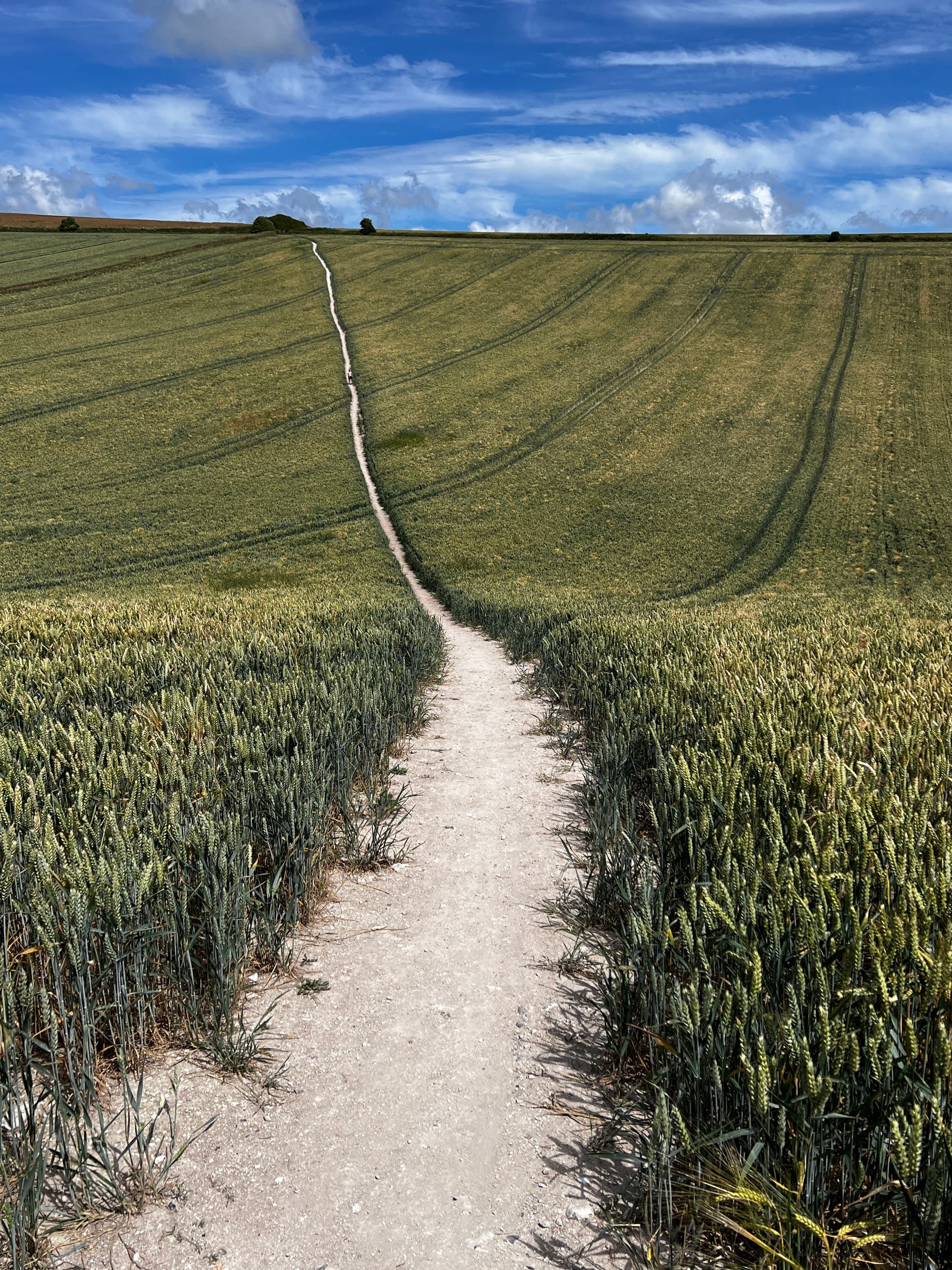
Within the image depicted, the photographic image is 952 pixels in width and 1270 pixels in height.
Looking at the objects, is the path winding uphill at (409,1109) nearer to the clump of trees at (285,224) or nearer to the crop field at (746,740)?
the crop field at (746,740)

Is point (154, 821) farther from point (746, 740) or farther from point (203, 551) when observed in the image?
point (203, 551)

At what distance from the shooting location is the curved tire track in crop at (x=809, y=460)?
3055 centimetres

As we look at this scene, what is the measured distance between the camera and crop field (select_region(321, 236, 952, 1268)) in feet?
8.72

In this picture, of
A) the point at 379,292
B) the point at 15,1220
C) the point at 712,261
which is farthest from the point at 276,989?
the point at 712,261

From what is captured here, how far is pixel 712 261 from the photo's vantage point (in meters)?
67.1

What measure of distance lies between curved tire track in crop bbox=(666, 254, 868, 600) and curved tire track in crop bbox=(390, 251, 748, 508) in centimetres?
951

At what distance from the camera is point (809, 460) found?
128ft

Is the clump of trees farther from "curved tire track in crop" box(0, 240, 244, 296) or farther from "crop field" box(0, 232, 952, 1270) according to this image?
"crop field" box(0, 232, 952, 1270)

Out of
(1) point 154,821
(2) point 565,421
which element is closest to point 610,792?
(1) point 154,821

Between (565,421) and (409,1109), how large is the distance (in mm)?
43558

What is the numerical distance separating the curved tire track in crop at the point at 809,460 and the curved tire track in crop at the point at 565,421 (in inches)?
374

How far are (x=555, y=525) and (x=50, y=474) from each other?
25.0m

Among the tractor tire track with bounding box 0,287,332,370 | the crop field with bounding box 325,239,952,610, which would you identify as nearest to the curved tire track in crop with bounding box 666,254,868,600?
the crop field with bounding box 325,239,952,610

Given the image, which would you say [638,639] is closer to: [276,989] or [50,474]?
[276,989]
